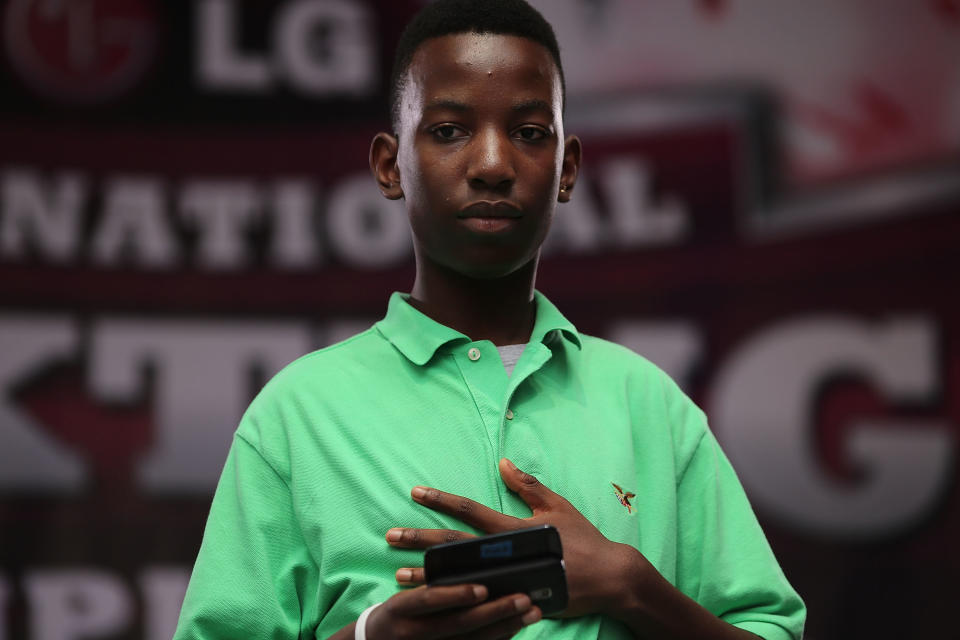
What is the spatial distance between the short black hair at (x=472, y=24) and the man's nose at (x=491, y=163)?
147 mm

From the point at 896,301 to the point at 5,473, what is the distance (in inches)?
97.1

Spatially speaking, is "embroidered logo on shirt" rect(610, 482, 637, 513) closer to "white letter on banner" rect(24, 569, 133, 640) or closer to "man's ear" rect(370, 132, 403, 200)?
"man's ear" rect(370, 132, 403, 200)

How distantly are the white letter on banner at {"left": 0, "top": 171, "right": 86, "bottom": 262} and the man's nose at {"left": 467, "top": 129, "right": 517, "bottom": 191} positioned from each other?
2093 mm

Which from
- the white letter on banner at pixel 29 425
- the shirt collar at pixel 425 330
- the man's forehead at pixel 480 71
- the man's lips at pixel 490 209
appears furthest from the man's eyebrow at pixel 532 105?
the white letter on banner at pixel 29 425

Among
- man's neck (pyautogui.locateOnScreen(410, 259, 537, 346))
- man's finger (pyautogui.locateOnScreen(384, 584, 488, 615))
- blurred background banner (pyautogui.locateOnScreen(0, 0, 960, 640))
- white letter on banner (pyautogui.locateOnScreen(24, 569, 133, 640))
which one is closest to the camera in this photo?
man's finger (pyautogui.locateOnScreen(384, 584, 488, 615))

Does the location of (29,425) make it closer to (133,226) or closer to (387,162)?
(133,226)

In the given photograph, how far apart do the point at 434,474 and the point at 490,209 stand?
30cm

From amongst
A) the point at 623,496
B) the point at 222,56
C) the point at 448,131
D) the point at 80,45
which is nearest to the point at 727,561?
the point at 623,496

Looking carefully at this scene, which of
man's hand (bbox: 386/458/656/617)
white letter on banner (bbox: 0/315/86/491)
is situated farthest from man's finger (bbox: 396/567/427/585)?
white letter on banner (bbox: 0/315/86/491)

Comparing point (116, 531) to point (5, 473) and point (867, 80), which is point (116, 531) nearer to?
point (5, 473)

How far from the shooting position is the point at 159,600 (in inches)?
112

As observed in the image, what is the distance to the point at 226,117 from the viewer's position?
308 centimetres

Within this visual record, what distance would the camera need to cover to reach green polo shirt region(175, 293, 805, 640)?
113 centimetres

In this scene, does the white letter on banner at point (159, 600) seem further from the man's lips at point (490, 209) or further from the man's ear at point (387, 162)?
the man's lips at point (490, 209)
